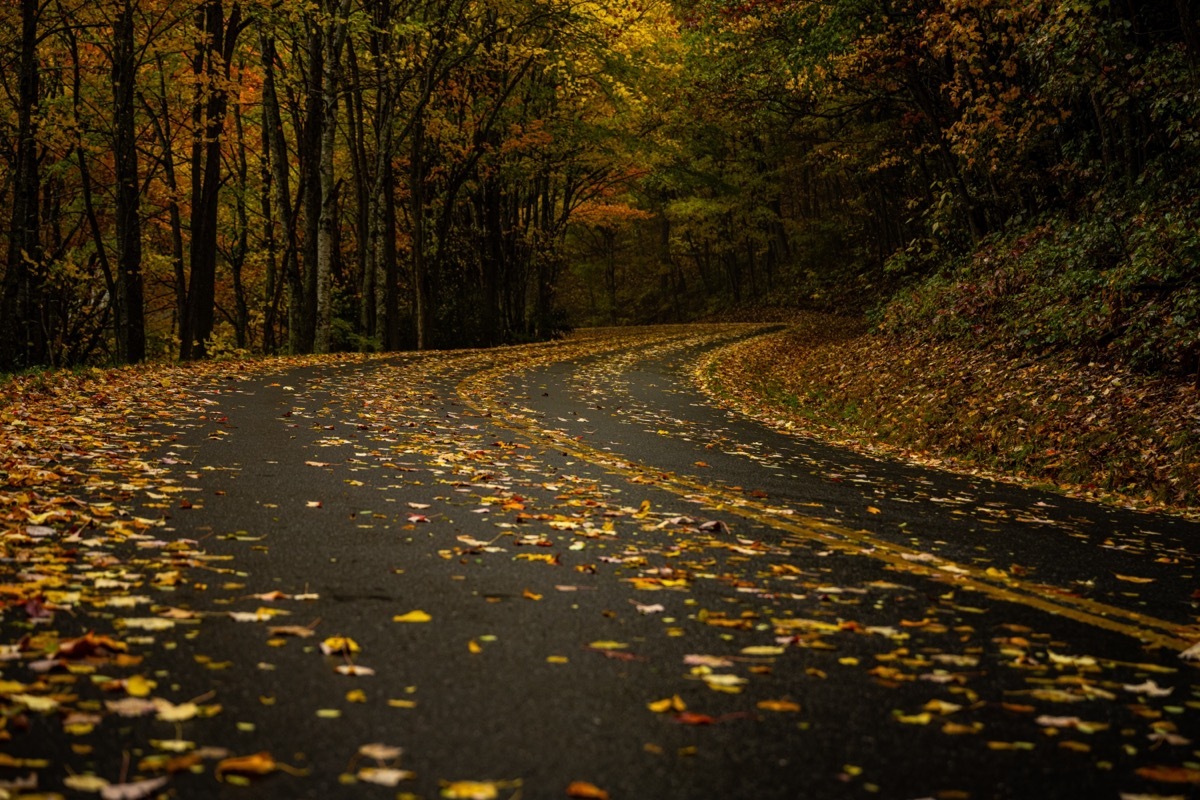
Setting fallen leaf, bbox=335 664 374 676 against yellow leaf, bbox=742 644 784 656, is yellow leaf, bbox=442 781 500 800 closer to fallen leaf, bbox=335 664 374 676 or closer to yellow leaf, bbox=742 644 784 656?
fallen leaf, bbox=335 664 374 676

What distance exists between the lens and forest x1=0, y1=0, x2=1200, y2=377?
13617 mm

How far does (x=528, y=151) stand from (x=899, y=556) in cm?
2396

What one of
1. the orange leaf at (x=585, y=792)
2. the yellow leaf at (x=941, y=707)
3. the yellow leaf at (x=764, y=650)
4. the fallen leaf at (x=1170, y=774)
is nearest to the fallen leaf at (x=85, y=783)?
the orange leaf at (x=585, y=792)

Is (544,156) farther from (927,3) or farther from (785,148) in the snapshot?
(785,148)

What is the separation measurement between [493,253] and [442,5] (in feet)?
24.2

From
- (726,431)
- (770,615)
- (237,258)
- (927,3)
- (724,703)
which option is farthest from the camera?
(237,258)

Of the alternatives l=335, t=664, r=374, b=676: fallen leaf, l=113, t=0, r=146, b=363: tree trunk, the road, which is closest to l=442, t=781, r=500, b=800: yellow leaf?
the road

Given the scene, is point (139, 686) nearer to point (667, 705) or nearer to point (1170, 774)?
point (667, 705)

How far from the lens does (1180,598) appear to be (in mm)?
4820

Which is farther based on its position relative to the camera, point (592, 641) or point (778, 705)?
point (592, 641)

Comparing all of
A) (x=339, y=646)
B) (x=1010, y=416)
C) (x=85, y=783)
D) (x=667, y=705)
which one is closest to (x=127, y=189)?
(x=1010, y=416)

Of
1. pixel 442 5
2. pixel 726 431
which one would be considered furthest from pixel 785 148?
pixel 726 431

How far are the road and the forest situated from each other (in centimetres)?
734

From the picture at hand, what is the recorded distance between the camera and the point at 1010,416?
1147 cm
